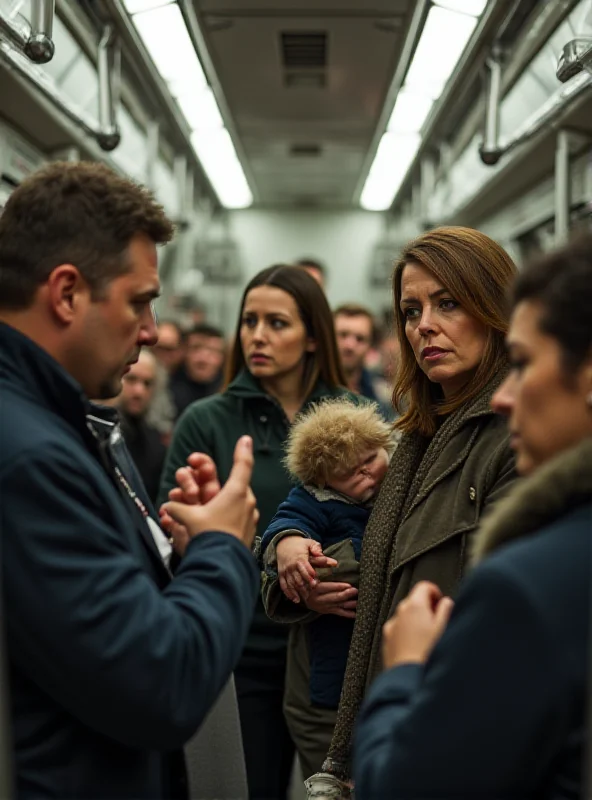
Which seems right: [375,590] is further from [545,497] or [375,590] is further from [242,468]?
[545,497]

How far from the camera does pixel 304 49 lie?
15.4 feet

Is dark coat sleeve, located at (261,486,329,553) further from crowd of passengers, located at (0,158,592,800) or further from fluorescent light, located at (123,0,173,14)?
fluorescent light, located at (123,0,173,14)

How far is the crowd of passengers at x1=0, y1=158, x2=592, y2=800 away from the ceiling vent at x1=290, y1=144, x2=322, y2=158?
4801mm

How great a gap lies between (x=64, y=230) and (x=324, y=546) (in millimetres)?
1161

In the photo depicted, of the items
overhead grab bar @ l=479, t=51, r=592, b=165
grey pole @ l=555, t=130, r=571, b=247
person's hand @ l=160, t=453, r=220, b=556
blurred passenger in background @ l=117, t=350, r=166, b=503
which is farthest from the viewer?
blurred passenger in background @ l=117, t=350, r=166, b=503

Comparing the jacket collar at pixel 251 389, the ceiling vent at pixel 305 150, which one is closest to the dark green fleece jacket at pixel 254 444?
the jacket collar at pixel 251 389

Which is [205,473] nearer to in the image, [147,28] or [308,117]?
[147,28]

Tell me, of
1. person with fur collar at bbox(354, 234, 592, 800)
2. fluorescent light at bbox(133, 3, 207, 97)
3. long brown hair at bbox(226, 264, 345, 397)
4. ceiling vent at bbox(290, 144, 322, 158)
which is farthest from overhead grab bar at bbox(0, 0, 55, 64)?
ceiling vent at bbox(290, 144, 322, 158)

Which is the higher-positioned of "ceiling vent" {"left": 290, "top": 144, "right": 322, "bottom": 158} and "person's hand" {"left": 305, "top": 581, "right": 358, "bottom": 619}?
"ceiling vent" {"left": 290, "top": 144, "right": 322, "bottom": 158}

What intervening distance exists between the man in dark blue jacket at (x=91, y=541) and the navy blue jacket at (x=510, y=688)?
355 mm

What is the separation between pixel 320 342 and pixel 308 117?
11.0 feet

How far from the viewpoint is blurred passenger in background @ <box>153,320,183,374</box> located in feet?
20.6

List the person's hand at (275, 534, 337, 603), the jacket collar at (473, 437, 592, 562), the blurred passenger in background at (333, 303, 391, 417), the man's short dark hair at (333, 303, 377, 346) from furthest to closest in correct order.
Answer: the man's short dark hair at (333, 303, 377, 346), the blurred passenger in background at (333, 303, 391, 417), the person's hand at (275, 534, 337, 603), the jacket collar at (473, 437, 592, 562)

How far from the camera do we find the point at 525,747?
1038 mm
